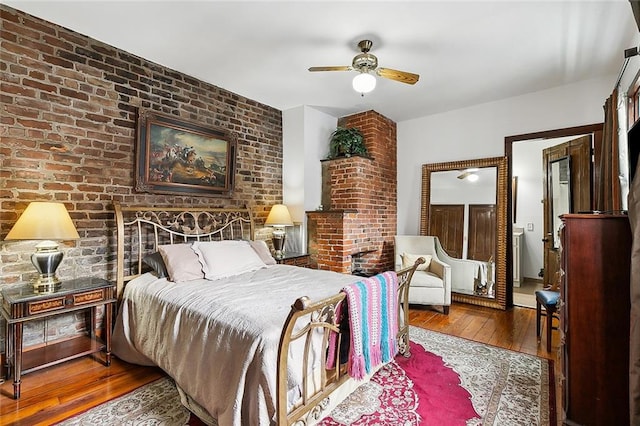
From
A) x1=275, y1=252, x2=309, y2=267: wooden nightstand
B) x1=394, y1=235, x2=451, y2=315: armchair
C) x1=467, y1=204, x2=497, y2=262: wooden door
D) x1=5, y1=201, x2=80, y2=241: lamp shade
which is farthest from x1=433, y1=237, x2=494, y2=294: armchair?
x1=5, y1=201, x2=80, y2=241: lamp shade

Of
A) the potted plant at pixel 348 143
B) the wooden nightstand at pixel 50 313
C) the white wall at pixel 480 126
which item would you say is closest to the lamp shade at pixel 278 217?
the potted plant at pixel 348 143

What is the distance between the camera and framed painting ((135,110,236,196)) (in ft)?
9.85

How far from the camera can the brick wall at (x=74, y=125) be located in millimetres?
Result: 2293

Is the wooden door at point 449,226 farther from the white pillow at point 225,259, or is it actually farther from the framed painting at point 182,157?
the framed painting at point 182,157

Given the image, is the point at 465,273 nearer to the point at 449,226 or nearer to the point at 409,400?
the point at 449,226

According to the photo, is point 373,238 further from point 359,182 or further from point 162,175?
point 162,175

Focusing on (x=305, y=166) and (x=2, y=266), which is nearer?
(x=2, y=266)

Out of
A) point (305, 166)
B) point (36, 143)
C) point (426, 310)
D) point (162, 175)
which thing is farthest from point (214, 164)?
point (426, 310)

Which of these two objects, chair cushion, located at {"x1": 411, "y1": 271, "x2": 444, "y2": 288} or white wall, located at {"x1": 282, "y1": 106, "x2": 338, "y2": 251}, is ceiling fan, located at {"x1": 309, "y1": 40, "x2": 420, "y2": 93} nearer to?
white wall, located at {"x1": 282, "y1": 106, "x2": 338, "y2": 251}

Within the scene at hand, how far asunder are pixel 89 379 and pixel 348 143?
368 cm

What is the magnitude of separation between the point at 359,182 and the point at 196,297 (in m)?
2.71

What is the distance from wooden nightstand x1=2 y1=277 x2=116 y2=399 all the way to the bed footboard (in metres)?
1.82

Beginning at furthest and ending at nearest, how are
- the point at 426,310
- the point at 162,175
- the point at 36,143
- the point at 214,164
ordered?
the point at 426,310, the point at 214,164, the point at 162,175, the point at 36,143

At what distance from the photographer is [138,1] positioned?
7.21 ft
